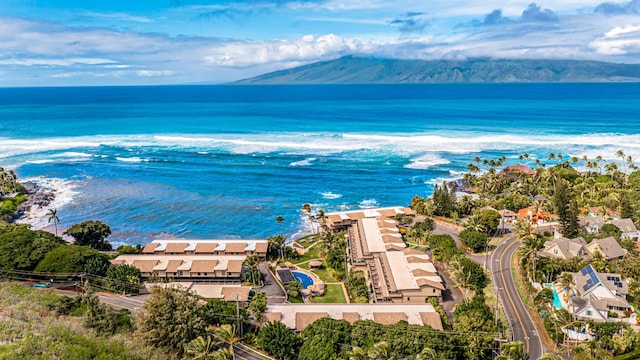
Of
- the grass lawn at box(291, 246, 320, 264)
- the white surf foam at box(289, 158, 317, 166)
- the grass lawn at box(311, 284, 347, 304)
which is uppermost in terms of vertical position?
the white surf foam at box(289, 158, 317, 166)

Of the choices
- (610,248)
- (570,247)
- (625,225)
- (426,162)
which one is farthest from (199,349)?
(426,162)

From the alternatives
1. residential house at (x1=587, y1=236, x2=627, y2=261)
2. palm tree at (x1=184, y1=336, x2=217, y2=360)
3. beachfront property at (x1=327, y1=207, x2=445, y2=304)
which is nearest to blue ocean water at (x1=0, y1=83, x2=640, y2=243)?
beachfront property at (x1=327, y1=207, x2=445, y2=304)

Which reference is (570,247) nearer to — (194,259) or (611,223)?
(611,223)

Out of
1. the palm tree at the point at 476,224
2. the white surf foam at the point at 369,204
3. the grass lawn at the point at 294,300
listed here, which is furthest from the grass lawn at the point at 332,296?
the white surf foam at the point at 369,204

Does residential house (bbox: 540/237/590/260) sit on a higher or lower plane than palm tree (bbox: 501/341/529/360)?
higher

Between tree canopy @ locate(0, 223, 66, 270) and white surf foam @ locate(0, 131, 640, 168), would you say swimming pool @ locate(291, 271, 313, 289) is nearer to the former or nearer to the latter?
tree canopy @ locate(0, 223, 66, 270)

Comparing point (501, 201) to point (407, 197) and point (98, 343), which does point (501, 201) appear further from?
point (98, 343)
